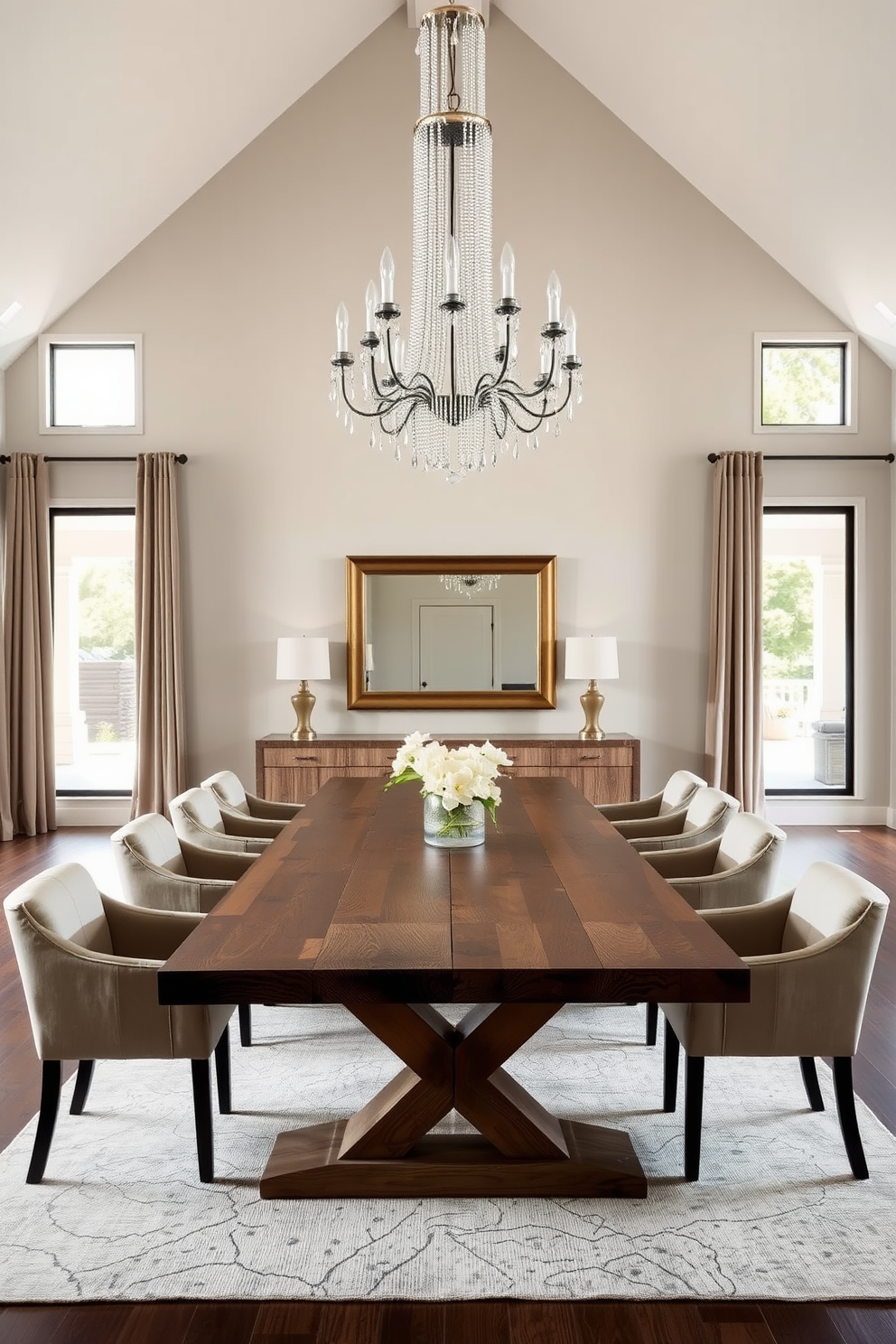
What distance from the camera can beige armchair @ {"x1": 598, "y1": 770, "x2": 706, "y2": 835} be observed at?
4.01m

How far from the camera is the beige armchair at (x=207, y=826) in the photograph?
3434 mm

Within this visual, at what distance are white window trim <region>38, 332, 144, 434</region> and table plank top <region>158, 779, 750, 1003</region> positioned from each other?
4.53 meters

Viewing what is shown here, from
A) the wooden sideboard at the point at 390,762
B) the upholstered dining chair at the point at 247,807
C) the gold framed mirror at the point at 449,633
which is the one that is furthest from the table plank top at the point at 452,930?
the gold framed mirror at the point at 449,633

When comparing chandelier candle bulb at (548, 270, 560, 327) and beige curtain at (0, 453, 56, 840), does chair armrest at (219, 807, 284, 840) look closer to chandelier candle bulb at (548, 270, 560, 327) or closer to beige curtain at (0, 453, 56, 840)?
chandelier candle bulb at (548, 270, 560, 327)

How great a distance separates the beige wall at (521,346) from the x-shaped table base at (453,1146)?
4285mm

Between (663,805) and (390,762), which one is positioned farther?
(390,762)

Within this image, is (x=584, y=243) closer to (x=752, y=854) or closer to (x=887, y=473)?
(x=887, y=473)

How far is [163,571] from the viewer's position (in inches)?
255

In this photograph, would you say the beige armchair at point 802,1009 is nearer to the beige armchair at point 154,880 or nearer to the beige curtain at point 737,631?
the beige armchair at point 154,880

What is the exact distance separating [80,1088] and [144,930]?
0.49 meters

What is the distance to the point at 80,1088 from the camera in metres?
2.77

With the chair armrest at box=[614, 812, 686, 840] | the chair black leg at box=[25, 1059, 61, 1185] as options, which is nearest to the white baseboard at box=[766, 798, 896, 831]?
the chair armrest at box=[614, 812, 686, 840]

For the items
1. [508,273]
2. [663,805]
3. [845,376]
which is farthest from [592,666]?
[508,273]

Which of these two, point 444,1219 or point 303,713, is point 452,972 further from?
point 303,713
